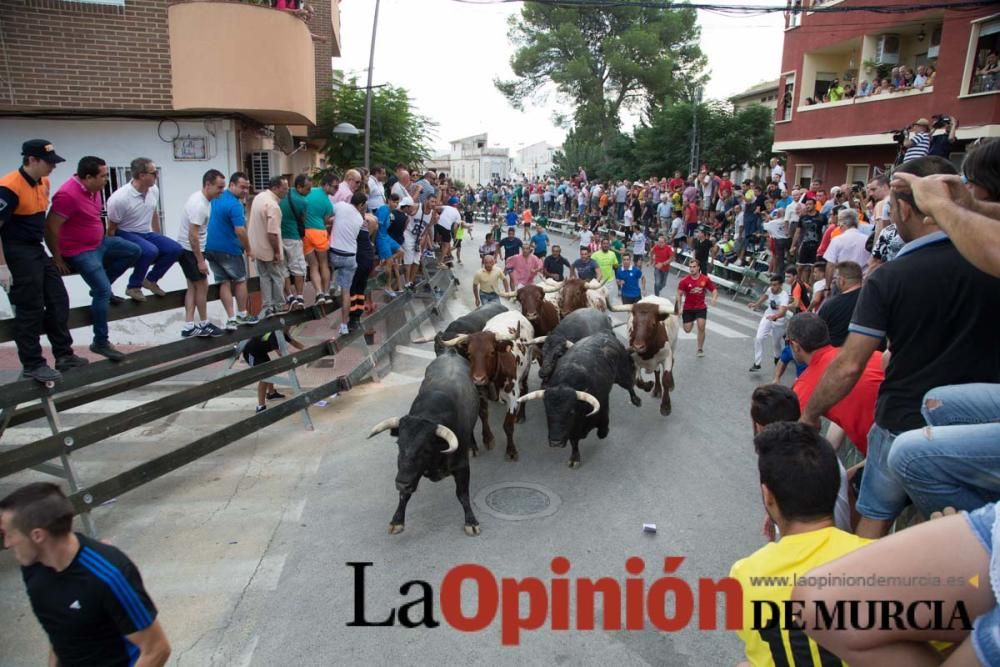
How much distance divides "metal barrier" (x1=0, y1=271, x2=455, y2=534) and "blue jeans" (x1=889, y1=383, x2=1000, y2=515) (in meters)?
6.02

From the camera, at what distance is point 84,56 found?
11570 mm

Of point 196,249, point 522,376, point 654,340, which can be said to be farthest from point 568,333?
point 196,249

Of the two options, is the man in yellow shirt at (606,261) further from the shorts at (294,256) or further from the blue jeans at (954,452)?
the blue jeans at (954,452)

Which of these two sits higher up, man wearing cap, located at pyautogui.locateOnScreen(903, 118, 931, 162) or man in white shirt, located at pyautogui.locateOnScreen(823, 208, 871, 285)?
man wearing cap, located at pyautogui.locateOnScreen(903, 118, 931, 162)

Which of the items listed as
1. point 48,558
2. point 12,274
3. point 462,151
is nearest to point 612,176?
point 12,274

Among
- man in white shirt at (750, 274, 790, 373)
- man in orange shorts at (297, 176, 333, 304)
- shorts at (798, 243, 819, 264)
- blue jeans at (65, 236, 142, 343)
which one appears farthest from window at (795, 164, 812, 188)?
blue jeans at (65, 236, 142, 343)

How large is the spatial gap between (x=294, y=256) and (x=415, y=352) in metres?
3.86

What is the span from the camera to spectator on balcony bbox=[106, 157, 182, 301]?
7.40m

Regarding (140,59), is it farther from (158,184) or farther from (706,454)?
(706,454)

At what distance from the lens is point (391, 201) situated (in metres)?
13.1

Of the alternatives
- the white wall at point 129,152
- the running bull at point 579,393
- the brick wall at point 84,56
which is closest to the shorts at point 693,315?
the running bull at point 579,393

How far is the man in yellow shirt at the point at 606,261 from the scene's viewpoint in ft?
46.5

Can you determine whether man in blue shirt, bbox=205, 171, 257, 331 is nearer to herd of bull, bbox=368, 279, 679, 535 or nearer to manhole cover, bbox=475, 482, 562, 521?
herd of bull, bbox=368, 279, 679, 535

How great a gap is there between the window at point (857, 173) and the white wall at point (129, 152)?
1968 cm
